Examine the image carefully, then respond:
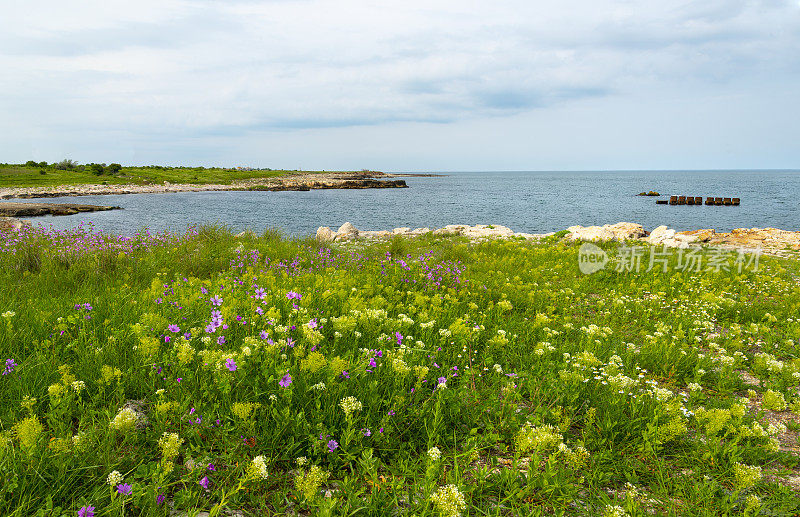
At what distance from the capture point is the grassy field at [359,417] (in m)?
2.41

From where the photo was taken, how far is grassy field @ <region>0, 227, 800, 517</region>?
2408 mm

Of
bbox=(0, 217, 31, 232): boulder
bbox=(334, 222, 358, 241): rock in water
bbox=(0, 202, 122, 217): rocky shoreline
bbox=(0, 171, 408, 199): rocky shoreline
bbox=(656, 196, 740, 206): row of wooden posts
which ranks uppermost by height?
bbox=(0, 171, 408, 199): rocky shoreline

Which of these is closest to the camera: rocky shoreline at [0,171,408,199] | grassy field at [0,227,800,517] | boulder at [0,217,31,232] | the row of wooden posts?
grassy field at [0,227,800,517]

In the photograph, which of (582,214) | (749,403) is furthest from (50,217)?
(582,214)

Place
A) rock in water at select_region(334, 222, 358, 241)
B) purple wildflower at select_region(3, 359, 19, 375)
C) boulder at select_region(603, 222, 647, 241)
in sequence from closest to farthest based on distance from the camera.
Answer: purple wildflower at select_region(3, 359, 19, 375), rock in water at select_region(334, 222, 358, 241), boulder at select_region(603, 222, 647, 241)

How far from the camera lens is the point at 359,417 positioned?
2945 mm

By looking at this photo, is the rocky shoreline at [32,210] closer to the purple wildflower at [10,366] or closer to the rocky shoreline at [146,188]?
the rocky shoreline at [146,188]

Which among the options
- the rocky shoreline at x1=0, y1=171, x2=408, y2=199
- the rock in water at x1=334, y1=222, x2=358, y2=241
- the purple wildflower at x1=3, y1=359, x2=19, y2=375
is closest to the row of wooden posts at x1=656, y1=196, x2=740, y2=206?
the rock in water at x1=334, y1=222, x2=358, y2=241

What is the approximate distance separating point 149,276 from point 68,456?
5754 mm

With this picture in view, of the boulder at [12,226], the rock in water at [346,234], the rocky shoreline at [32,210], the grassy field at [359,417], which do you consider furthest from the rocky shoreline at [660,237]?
the rocky shoreline at [32,210]

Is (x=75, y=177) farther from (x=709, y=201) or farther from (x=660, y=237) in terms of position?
(x=709, y=201)

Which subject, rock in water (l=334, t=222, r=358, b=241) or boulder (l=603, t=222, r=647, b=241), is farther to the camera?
boulder (l=603, t=222, r=647, b=241)

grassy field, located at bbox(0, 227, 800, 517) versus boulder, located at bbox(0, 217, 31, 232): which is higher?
boulder, located at bbox(0, 217, 31, 232)

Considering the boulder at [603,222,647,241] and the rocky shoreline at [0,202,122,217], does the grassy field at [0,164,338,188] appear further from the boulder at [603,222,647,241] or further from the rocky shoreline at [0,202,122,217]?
the boulder at [603,222,647,241]
